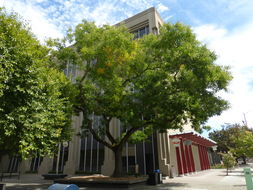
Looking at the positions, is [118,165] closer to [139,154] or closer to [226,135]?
[139,154]

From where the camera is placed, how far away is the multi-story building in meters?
18.2

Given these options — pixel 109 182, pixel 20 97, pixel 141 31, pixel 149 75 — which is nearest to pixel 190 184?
pixel 109 182

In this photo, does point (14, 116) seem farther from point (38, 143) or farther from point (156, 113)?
point (156, 113)

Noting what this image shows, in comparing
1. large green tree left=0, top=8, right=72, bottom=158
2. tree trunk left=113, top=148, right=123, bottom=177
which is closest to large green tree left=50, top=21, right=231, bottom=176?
tree trunk left=113, top=148, right=123, bottom=177

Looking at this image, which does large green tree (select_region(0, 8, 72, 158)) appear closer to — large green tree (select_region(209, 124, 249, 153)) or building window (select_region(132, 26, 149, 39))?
building window (select_region(132, 26, 149, 39))

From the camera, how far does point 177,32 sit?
11.1 m

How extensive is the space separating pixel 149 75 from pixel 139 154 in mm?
10324

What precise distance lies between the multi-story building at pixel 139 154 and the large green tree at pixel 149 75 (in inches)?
124

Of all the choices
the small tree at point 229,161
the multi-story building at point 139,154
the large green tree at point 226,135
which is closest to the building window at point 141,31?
the multi-story building at point 139,154

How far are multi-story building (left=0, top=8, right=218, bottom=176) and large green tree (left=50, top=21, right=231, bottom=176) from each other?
315 cm

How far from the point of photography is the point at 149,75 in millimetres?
12039

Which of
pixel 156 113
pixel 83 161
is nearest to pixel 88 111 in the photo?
pixel 156 113

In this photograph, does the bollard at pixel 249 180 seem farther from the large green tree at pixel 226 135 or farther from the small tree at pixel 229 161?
the large green tree at pixel 226 135

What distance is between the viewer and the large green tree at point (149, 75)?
35.4 ft
